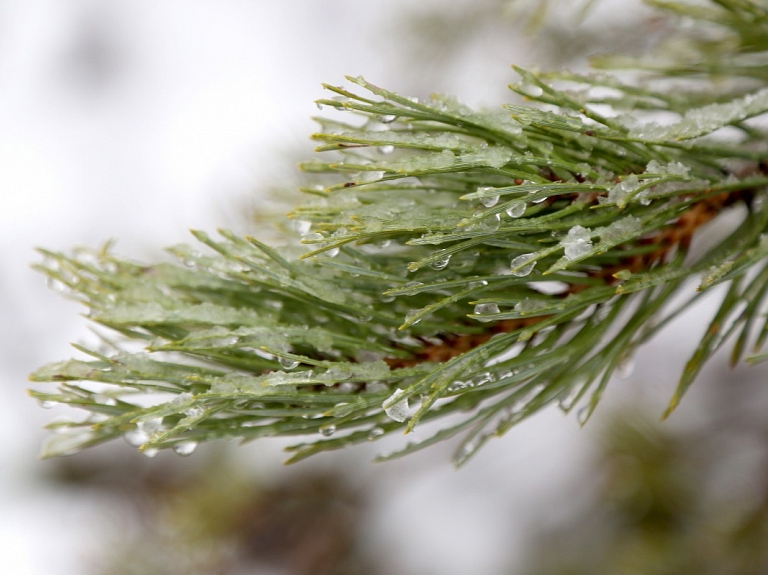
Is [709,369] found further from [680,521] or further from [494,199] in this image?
[494,199]

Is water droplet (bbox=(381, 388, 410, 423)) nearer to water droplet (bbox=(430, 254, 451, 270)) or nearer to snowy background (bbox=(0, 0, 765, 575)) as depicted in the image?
water droplet (bbox=(430, 254, 451, 270))

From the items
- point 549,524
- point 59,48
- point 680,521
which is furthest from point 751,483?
point 59,48

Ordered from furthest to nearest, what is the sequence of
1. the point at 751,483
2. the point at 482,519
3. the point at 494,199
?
the point at 482,519 → the point at 751,483 → the point at 494,199

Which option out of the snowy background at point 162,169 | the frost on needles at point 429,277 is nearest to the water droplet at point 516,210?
the frost on needles at point 429,277

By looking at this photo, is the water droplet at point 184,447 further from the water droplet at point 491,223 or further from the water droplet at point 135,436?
the water droplet at point 491,223

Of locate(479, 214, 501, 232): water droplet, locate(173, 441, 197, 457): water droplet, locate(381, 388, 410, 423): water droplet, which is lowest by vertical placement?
locate(381, 388, 410, 423): water droplet

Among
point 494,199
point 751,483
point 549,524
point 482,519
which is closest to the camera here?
point 494,199

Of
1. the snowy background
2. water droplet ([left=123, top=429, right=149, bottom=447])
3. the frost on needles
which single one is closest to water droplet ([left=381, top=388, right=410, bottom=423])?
the frost on needles

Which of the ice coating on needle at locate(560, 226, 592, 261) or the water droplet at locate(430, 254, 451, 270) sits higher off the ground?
the water droplet at locate(430, 254, 451, 270)
